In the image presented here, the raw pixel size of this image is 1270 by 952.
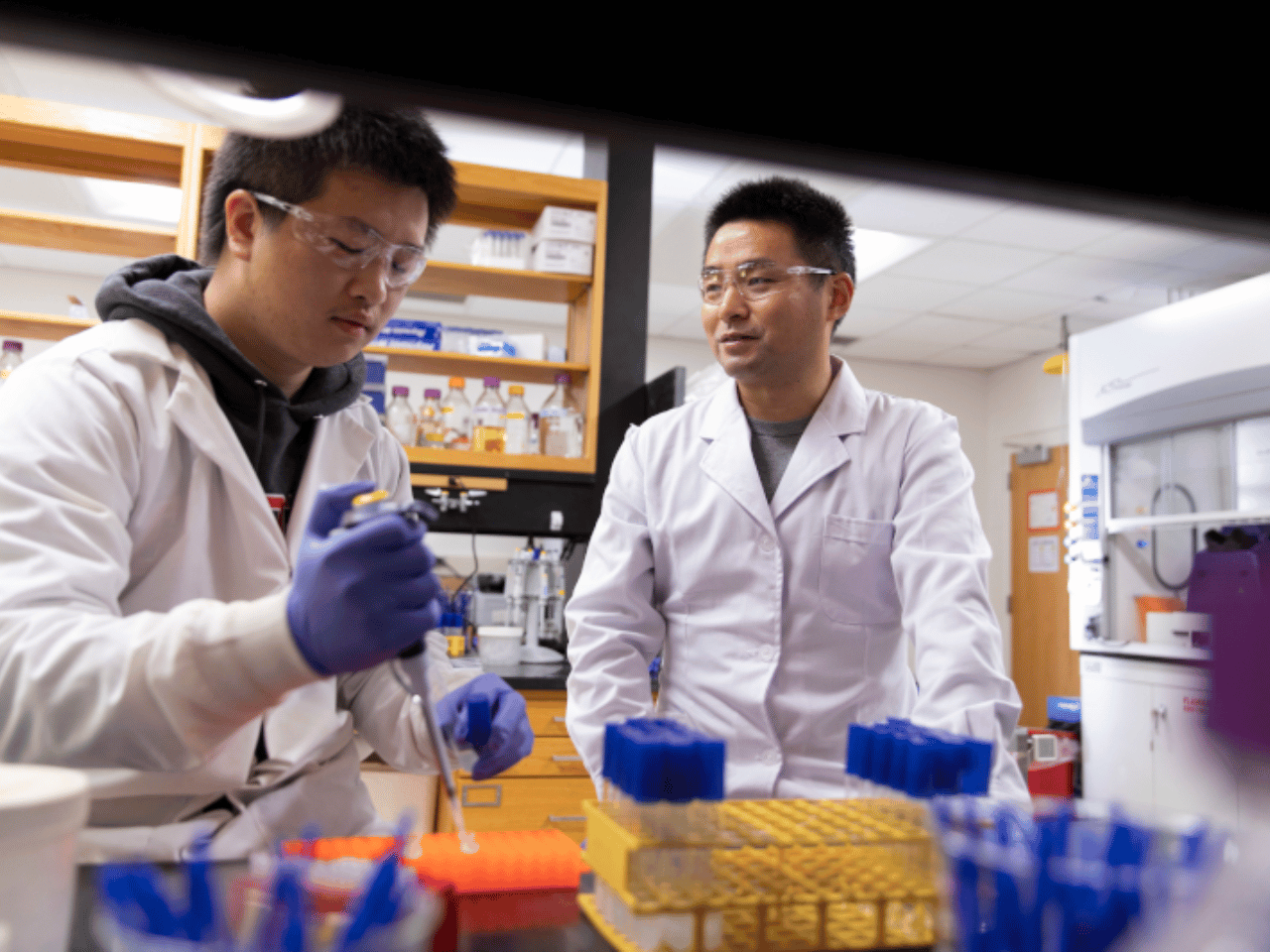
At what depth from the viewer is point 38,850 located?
1.60ft

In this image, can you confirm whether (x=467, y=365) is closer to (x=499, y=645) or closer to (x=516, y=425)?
(x=516, y=425)

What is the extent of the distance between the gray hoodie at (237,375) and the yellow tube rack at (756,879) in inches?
31.8

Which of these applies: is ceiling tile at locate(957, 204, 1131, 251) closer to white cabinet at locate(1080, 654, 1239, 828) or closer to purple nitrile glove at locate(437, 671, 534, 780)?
white cabinet at locate(1080, 654, 1239, 828)

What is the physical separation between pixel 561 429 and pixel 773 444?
1.71m

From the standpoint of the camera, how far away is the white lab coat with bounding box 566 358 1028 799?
5.21 feet

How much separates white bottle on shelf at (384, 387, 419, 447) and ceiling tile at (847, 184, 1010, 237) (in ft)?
7.89

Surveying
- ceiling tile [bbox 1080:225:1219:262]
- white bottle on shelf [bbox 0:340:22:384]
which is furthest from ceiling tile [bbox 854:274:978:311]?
white bottle on shelf [bbox 0:340:22:384]

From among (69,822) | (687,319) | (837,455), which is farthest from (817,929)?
(687,319)

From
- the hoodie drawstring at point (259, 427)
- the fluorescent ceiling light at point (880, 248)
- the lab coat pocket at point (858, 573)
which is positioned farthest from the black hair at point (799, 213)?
the fluorescent ceiling light at point (880, 248)

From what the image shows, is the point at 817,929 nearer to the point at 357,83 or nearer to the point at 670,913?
the point at 670,913

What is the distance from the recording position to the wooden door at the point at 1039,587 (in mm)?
6516

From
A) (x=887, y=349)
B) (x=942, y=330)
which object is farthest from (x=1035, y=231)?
(x=887, y=349)

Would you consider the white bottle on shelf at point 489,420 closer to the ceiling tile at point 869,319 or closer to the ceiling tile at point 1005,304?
the ceiling tile at point 869,319

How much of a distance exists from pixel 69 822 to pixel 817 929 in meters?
0.51
